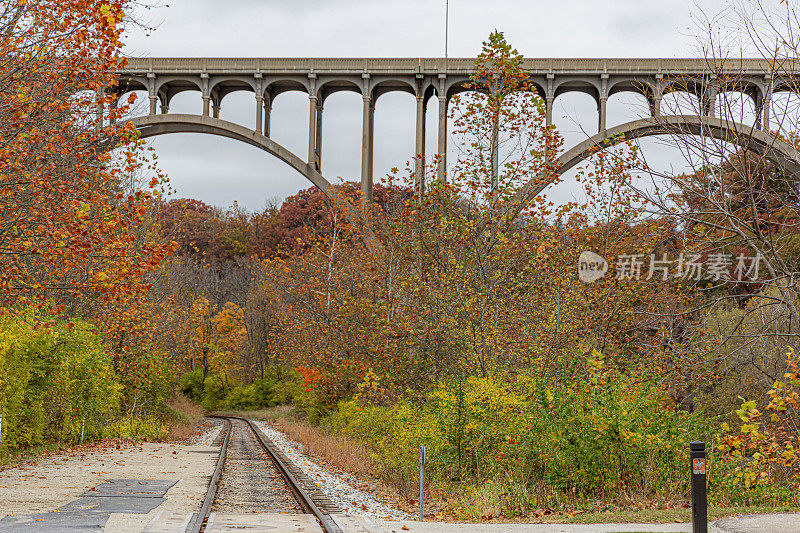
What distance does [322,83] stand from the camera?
30.3m

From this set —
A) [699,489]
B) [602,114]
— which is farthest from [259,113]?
[699,489]

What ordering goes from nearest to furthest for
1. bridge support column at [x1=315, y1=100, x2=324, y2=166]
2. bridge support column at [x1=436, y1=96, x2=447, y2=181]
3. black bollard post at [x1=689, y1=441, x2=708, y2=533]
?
black bollard post at [x1=689, y1=441, x2=708, y2=533] < bridge support column at [x1=436, y1=96, x2=447, y2=181] < bridge support column at [x1=315, y1=100, x2=324, y2=166]

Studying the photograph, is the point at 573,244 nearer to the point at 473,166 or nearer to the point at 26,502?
the point at 473,166

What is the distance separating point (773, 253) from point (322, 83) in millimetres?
23202

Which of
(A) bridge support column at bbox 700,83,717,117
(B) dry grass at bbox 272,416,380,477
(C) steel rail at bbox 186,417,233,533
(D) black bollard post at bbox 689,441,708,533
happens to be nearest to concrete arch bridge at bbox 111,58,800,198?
(B) dry grass at bbox 272,416,380,477

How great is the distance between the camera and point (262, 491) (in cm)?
1285

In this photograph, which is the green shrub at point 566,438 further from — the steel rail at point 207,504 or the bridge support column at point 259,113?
the bridge support column at point 259,113

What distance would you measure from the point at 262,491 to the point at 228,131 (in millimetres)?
20496

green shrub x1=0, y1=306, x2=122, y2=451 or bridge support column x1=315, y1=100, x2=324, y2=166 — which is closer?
green shrub x1=0, y1=306, x2=122, y2=451

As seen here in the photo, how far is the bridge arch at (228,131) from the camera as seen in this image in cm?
3005

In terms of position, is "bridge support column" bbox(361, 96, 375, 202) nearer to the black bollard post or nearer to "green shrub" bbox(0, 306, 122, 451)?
"green shrub" bbox(0, 306, 122, 451)

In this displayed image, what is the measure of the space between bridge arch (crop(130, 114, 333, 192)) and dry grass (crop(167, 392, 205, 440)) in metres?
10.6

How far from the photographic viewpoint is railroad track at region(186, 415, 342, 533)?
10479mm

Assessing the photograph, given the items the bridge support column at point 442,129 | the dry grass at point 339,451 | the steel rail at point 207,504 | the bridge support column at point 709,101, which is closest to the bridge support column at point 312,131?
the bridge support column at point 442,129
